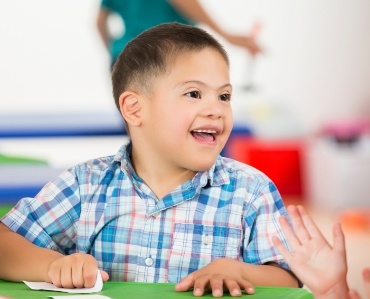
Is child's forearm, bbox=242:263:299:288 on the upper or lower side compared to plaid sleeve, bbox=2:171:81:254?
lower

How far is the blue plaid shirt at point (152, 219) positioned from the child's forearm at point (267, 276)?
0.05 feet

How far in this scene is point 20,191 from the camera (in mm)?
2473

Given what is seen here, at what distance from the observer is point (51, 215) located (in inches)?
49.6

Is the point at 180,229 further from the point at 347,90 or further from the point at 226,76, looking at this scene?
the point at 347,90

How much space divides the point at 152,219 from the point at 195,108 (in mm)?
166

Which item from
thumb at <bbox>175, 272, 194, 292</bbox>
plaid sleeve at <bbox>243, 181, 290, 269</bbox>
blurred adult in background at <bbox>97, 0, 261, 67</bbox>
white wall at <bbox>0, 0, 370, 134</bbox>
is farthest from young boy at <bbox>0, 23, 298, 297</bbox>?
white wall at <bbox>0, 0, 370, 134</bbox>

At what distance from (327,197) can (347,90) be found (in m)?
0.84

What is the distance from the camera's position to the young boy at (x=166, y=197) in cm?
121

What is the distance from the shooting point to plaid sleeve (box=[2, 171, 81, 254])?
4.12ft

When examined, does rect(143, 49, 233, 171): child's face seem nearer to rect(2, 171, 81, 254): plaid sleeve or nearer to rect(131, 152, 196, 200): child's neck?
rect(131, 152, 196, 200): child's neck

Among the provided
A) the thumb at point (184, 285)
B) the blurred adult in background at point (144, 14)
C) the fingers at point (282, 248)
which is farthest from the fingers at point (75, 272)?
the blurred adult in background at point (144, 14)

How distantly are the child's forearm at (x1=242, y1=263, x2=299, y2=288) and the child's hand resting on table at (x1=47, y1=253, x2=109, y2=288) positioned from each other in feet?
0.59

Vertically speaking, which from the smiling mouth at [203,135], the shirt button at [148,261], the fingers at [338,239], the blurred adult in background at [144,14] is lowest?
the shirt button at [148,261]

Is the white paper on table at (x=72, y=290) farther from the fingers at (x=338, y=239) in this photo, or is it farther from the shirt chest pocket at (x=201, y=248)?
the fingers at (x=338, y=239)
